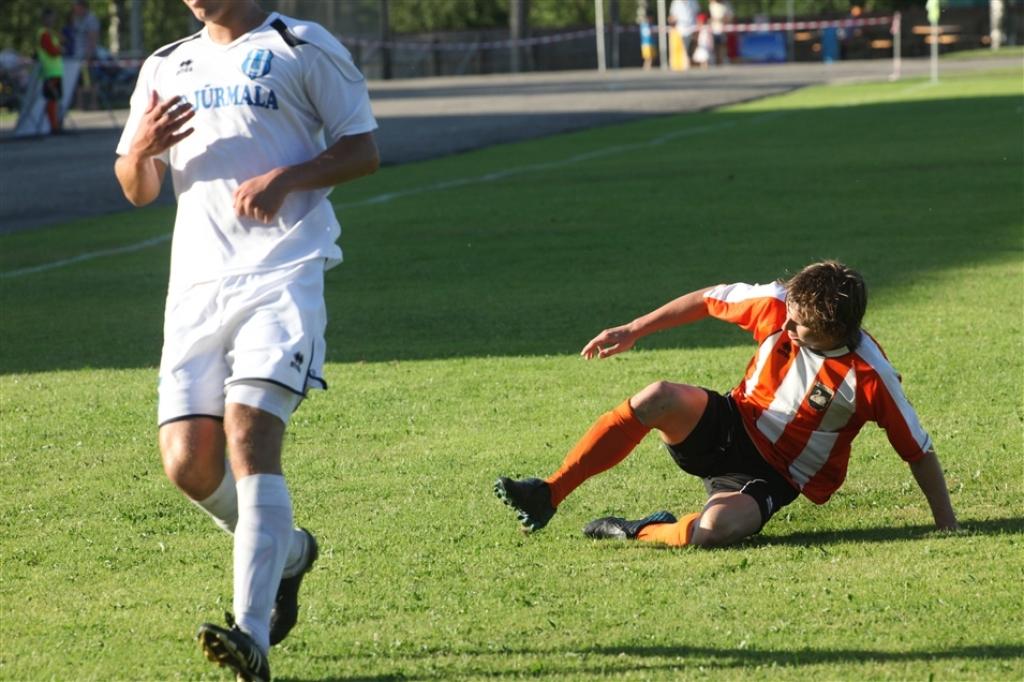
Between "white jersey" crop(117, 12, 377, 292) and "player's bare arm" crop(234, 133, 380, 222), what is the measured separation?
51mm

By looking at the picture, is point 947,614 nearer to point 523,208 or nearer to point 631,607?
point 631,607

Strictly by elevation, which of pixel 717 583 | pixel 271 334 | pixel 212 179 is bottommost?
pixel 717 583

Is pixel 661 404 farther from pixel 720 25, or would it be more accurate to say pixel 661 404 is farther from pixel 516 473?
pixel 720 25

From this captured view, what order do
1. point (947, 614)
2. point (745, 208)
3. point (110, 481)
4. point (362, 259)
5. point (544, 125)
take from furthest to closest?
point (544, 125), point (745, 208), point (362, 259), point (110, 481), point (947, 614)

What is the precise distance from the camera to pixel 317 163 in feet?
15.4

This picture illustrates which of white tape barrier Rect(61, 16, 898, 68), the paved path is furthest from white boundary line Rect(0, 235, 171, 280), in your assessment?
white tape barrier Rect(61, 16, 898, 68)

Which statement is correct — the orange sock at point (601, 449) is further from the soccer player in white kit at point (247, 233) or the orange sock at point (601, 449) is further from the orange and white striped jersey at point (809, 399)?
the soccer player in white kit at point (247, 233)

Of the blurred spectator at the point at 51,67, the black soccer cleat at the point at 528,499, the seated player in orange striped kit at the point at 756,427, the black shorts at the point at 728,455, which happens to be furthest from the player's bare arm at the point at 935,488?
the blurred spectator at the point at 51,67

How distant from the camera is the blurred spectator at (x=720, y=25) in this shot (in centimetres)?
5996

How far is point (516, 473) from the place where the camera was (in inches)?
265

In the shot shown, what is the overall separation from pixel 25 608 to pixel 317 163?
164cm

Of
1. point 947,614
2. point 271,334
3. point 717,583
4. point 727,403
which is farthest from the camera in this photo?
point 727,403

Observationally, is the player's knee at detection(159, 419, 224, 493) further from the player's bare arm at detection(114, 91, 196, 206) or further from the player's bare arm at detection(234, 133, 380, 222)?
the player's bare arm at detection(114, 91, 196, 206)

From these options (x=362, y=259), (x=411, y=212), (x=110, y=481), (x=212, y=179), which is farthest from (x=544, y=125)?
(x=212, y=179)
